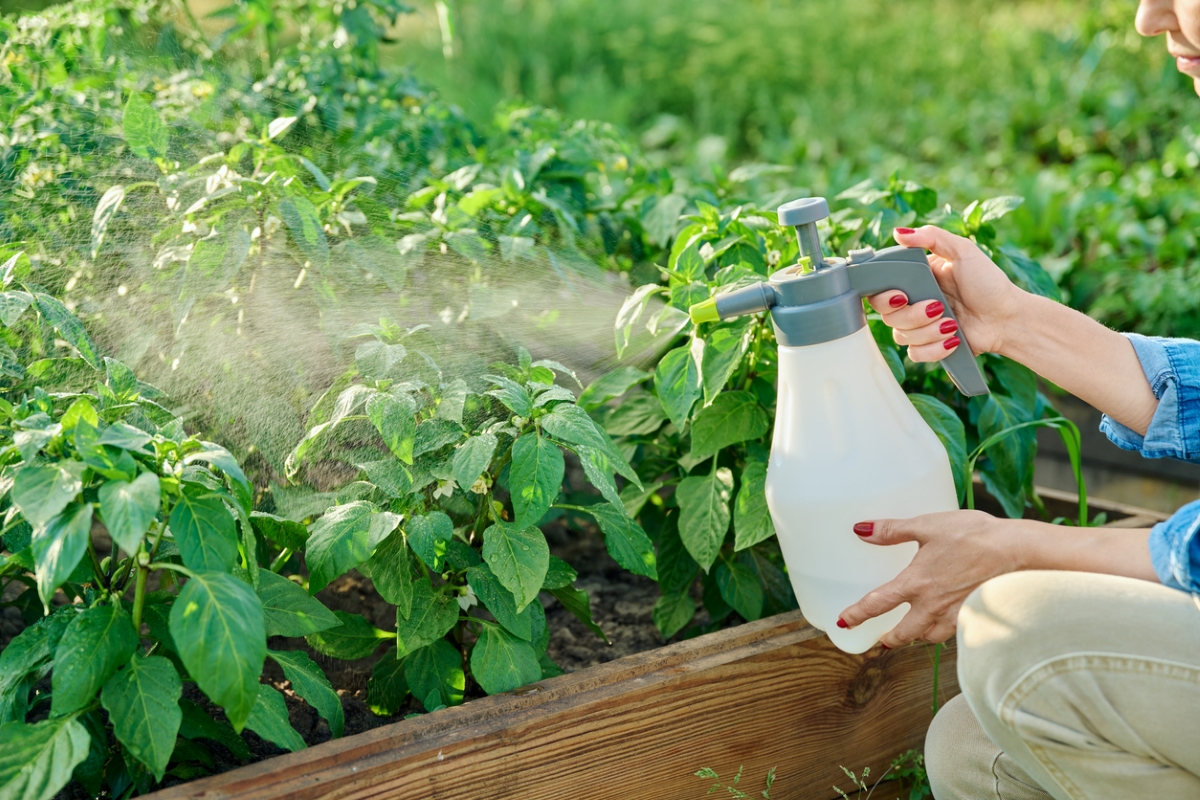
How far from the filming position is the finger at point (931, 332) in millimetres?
1339

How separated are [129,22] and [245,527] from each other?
1766 millimetres

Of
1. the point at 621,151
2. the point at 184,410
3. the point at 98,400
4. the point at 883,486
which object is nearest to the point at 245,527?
the point at 98,400

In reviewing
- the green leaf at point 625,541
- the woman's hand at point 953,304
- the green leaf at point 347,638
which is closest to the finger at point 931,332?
the woman's hand at point 953,304

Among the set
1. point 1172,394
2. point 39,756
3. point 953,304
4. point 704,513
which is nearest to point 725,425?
point 704,513

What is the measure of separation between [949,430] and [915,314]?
1.05 feet

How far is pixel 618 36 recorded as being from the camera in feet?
22.8

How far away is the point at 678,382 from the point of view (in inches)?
60.4

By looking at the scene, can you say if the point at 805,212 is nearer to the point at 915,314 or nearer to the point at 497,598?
the point at 915,314

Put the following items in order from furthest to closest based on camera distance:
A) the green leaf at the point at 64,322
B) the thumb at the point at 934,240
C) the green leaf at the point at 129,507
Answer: the thumb at the point at 934,240 → the green leaf at the point at 64,322 → the green leaf at the point at 129,507

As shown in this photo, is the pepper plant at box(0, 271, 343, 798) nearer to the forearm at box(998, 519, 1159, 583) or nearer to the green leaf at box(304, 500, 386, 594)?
the green leaf at box(304, 500, 386, 594)

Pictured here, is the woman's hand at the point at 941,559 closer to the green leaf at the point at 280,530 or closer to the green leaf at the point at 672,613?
the green leaf at the point at 672,613

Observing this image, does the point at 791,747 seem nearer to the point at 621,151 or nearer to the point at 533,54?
the point at 621,151

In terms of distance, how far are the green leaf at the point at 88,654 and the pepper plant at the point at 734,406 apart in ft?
2.42

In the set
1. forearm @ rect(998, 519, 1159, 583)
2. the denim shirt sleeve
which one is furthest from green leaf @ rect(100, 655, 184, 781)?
the denim shirt sleeve
